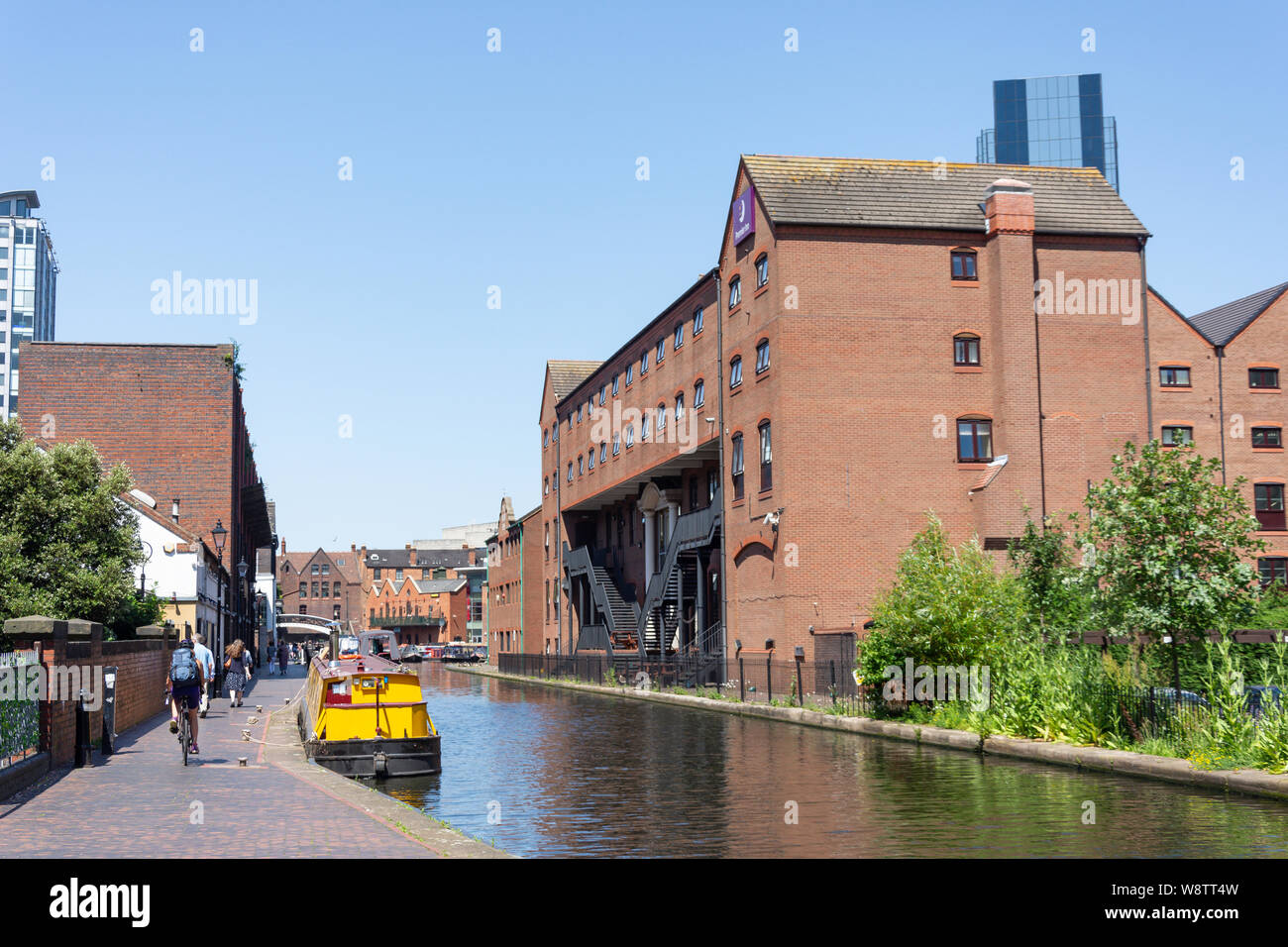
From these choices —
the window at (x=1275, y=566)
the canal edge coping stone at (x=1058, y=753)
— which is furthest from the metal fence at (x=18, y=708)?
the window at (x=1275, y=566)

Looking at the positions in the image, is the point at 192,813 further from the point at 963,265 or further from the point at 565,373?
the point at 565,373

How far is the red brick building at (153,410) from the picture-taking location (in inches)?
1945

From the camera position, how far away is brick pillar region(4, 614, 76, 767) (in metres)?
14.9

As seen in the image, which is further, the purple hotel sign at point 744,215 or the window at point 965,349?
the purple hotel sign at point 744,215

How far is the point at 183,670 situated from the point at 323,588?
147 meters

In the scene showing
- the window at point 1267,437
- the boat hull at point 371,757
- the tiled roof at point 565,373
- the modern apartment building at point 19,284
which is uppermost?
the modern apartment building at point 19,284

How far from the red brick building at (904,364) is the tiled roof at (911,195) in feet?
0.22

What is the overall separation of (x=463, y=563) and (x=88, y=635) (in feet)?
469

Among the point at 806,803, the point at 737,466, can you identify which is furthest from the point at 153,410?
the point at 806,803

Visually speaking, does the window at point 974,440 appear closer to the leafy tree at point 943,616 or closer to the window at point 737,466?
the window at point 737,466

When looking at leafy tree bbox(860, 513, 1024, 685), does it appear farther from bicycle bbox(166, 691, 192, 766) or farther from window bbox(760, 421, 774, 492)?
window bbox(760, 421, 774, 492)

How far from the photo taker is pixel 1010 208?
3731 centimetres

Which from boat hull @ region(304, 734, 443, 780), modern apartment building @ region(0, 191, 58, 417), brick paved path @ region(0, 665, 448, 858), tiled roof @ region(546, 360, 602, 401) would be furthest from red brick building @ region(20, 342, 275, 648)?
modern apartment building @ region(0, 191, 58, 417)
